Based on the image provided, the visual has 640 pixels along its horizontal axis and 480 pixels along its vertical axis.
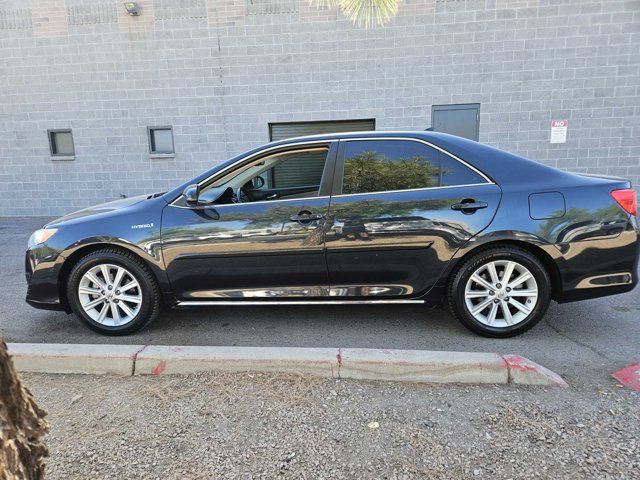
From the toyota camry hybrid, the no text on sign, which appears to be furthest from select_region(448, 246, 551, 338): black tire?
the no text on sign

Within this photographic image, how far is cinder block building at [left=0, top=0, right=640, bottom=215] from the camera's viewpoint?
8.52 meters

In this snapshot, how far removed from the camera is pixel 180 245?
11.5 ft

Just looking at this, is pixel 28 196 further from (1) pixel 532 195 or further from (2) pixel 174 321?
(1) pixel 532 195

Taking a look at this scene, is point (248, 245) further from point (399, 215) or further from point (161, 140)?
point (161, 140)

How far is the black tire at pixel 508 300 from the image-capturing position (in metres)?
3.33

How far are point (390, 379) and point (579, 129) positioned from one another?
8299 millimetres

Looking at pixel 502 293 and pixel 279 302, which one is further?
pixel 279 302

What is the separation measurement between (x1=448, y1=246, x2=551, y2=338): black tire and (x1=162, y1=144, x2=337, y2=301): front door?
1.07 meters

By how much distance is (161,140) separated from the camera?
9.79 meters

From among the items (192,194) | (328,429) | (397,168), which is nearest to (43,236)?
(192,194)

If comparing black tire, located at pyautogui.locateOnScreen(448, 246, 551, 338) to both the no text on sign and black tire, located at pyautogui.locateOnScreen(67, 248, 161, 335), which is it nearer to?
black tire, located at pyautogui.locateOnScreen(67, 248, 161, 335)

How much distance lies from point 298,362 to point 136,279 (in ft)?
5.36

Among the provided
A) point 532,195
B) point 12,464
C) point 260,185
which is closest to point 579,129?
point 532,195

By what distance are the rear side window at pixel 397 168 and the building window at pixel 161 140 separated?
7.33 metres
